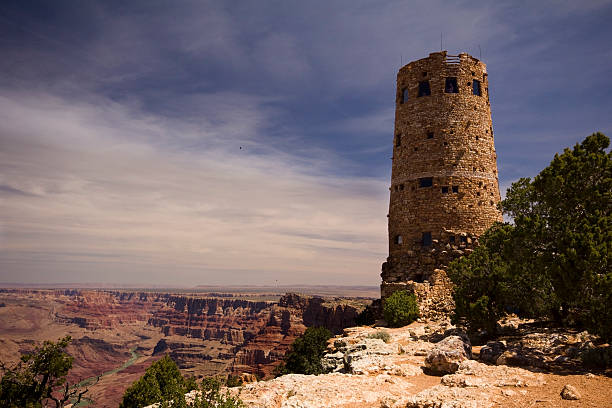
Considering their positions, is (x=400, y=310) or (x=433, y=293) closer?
(x=400, y=310)

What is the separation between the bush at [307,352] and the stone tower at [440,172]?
30.5ft

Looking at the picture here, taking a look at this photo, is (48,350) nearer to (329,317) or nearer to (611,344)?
(611,344)

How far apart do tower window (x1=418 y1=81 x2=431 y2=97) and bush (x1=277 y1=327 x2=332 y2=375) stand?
23845 mm

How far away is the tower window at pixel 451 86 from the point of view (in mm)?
36375

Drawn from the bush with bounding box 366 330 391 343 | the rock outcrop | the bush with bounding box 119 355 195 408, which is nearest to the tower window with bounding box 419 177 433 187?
the bush with bounding box 366 330 391 343

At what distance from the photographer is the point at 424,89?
3719 centimetres

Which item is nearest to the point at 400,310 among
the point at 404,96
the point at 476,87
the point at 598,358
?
the point at 598,358

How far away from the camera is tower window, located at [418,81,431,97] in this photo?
36.9 metres

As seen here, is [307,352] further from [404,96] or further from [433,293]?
[404,96]

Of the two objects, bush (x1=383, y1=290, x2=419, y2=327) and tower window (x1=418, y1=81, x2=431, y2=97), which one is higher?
tower window (x1=418, y1=81, x2=431, y2=97)

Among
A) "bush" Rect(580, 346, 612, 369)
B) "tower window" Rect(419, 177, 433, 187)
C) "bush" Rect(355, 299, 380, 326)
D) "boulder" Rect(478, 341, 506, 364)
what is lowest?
"bush" Rect(355, 299, 380, 326)

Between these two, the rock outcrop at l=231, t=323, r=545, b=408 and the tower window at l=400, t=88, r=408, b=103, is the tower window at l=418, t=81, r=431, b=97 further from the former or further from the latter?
the rock outcrop at l=231, t=323, r=545, b=408

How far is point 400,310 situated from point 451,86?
2146 centimetres

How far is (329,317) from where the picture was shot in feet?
399
